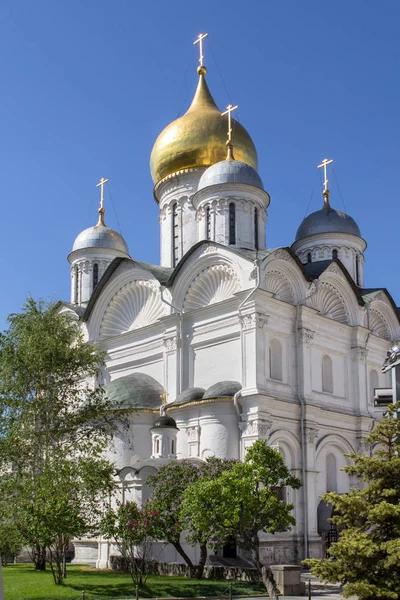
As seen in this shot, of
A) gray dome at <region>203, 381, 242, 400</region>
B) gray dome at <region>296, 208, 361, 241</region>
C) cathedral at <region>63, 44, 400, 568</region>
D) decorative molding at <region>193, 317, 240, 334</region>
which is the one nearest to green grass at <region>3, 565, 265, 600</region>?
cathedral at <region>63, 44, 400, 568</region>

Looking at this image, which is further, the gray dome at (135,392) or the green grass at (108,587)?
the gray dome at (135,392)

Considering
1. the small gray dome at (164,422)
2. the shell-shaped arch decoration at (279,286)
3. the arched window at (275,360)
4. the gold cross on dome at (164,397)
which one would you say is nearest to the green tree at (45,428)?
the small gray dome at (164,422)

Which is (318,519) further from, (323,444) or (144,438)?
(144,438)

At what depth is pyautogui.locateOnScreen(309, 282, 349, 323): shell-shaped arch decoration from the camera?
99.2 ft

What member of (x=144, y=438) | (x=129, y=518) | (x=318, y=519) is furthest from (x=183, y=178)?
(x=129, y=518)

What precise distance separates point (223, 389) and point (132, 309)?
24.4 feet

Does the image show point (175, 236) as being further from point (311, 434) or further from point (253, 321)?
point (311, 434)

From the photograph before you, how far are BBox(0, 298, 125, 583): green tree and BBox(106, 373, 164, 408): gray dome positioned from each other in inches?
116

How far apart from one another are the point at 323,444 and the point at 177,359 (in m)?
A: 6.13

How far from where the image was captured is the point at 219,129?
114ft

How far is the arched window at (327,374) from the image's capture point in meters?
29.5

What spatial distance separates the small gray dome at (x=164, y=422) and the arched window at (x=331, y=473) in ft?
21.5

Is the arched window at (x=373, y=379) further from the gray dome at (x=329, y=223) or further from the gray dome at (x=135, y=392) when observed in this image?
the gray dome at (x=135, y=392)

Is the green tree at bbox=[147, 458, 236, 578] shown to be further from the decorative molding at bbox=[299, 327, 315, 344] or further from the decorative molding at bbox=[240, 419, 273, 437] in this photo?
the decorative molding at bbox=[299, 327, 315, 344]
